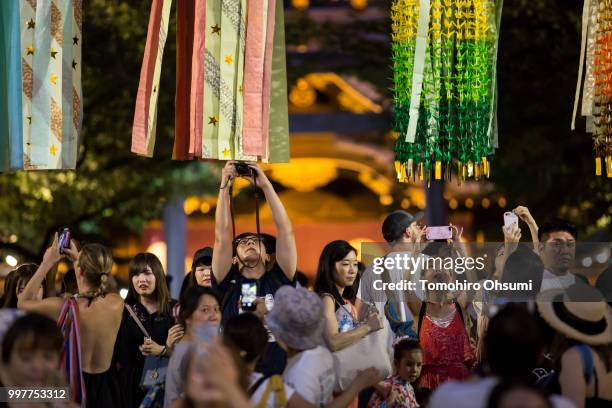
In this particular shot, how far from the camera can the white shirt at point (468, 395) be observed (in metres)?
3.42

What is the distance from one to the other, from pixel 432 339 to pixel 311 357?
2.05 meters

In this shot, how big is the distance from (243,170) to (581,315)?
205 cm

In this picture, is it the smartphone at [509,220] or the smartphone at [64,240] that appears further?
the smartphone at [509,220]

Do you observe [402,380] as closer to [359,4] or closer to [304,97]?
[359,4]

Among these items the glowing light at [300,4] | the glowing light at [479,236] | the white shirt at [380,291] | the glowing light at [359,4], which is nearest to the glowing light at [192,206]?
the glowing light at [479,236]

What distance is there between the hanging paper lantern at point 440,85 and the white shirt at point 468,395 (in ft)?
8.85

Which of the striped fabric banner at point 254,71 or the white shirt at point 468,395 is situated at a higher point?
the striped fabric banner at point 254,71

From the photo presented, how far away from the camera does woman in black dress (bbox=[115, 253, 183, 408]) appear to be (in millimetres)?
6344

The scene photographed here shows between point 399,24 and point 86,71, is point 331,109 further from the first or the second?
point 399,24

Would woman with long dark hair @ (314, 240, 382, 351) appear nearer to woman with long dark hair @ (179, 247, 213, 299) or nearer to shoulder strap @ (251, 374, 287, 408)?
woman with long dark hair @ (179, 247, 213, 299)

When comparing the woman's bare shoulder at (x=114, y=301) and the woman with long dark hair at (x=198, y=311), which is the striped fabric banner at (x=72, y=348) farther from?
the woman with long dark hair at (x=198, y=311)

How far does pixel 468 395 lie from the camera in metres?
3.46

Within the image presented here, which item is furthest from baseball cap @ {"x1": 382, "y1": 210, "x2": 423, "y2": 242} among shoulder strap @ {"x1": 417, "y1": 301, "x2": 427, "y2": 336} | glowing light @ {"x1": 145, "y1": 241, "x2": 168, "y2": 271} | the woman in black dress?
glowing light @ {"x1": 145, "y1": 241, "x2": 168, "y2": 271}

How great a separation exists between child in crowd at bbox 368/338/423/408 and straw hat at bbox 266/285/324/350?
142cm
